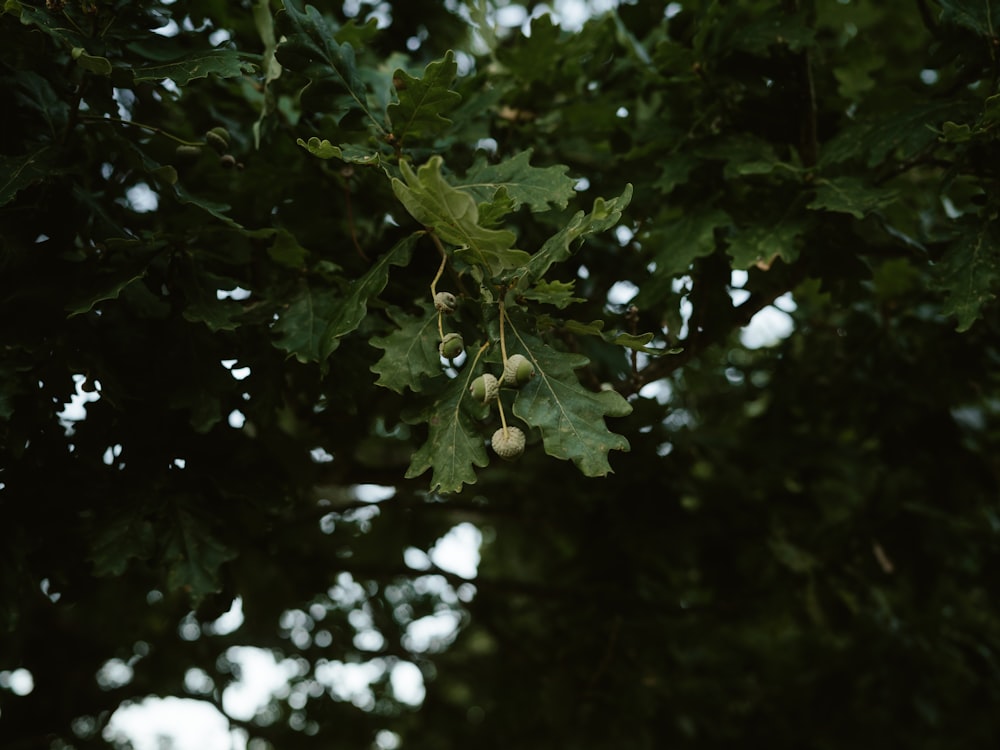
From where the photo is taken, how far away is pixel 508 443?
6.50ft

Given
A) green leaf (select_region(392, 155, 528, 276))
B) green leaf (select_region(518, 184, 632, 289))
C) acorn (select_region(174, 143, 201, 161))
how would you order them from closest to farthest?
green leaf (select_region(392, 155, 528, 276))
green leaf (select_region(518, 184, 632, 289))
acorn (select_region(174, 143, 201, 161))

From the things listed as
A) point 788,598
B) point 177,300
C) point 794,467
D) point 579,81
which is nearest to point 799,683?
point 788,598

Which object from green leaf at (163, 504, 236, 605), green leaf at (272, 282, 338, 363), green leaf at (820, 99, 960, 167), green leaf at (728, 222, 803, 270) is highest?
green leaf at (820, 99, 960, 167)

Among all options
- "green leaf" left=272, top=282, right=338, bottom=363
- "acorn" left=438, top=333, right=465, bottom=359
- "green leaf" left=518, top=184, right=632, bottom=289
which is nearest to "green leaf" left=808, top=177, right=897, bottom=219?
"green leaf" left=518, top=184, right=632, bottom=289

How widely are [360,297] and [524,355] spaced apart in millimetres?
426

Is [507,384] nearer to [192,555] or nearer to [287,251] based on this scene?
[287,251]

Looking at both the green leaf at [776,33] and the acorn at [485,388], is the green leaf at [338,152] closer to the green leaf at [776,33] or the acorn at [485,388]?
the acorn at [485,388]

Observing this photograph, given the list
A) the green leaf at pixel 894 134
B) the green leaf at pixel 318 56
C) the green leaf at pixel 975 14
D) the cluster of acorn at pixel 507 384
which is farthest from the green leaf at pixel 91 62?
the green leaf at pixel 975 14

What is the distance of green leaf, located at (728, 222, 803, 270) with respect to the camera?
8.22ft

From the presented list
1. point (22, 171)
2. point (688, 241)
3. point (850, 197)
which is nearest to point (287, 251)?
point (22, 171)

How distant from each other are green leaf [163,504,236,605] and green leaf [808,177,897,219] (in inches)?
74.9

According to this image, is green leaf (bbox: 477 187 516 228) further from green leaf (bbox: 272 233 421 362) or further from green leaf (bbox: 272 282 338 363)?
green leaf (bbox: 272 282 338 363)

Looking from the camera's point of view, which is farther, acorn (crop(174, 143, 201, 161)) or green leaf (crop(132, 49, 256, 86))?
acorn (crop(174, 143, 201, 161))

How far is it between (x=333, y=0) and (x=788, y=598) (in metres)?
3.17
